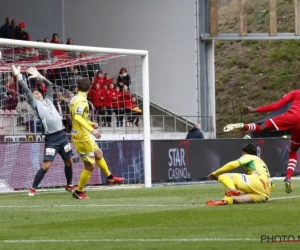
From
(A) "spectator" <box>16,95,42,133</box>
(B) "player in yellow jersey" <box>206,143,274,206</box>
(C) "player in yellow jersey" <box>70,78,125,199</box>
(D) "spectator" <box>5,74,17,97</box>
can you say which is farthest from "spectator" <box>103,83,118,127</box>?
(B) "player in yellow jersey" <box>206,143,274,206</box>

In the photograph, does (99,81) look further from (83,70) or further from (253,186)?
(253,186)

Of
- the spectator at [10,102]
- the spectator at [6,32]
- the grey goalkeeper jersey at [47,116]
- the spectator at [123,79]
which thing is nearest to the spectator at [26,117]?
the spectator at [10,102]

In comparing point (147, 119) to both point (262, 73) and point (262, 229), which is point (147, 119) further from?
point (262, 73)

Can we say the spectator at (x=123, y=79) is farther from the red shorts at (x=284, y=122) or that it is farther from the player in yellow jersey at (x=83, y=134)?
the red shorts at (x=284, y=122)

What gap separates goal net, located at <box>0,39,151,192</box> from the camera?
2059 cm

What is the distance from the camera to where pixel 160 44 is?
3556 centimetres

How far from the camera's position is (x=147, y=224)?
1095cm

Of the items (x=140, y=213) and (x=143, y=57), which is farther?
(x=143, y=57)

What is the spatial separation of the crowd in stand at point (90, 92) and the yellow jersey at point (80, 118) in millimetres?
4590

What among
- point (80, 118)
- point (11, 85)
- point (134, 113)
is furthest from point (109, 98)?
point (80, 118)


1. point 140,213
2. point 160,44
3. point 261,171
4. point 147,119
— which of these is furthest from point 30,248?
point 160,44

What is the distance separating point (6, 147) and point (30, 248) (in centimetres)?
1252

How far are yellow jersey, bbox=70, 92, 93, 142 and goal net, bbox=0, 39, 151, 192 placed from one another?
2.60 meters

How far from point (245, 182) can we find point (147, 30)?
2266 cm
